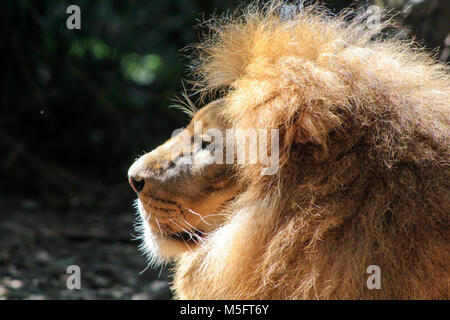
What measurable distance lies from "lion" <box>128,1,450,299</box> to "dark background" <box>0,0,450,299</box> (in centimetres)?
193

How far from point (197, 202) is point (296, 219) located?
1.53ft

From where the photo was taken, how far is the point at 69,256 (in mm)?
3818

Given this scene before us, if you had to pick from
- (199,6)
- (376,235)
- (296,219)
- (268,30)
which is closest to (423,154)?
(376,235)

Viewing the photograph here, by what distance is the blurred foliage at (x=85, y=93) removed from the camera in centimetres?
498

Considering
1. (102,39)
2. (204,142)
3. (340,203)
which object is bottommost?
(340,203)

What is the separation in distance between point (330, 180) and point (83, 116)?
13.9 ft

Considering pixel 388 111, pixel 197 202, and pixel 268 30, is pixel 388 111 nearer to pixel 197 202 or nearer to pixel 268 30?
pixel 268 30

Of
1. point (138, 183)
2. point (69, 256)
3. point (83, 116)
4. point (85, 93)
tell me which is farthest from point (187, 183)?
point (83, 116)

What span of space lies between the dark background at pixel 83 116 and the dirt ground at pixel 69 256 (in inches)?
0.6

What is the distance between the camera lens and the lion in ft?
5.68

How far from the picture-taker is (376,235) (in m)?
1.74

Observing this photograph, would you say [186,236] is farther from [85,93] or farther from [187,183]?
[85,93]

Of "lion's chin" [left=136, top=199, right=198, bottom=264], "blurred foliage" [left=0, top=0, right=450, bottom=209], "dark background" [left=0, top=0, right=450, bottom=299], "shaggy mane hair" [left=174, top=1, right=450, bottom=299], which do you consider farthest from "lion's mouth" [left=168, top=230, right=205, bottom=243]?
"blurred foliage" [left=0, top=0, right=450, bottom=209]

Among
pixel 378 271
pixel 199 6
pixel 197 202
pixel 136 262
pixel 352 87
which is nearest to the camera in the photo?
pixel 378 271
